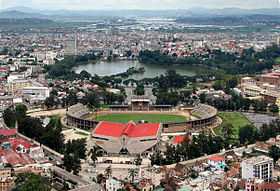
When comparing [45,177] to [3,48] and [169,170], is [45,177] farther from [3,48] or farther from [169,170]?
[3,48]

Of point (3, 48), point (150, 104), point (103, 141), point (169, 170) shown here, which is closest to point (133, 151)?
point (103, 141)

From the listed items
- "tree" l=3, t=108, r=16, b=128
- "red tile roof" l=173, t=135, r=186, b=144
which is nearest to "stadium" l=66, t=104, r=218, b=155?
"red tile roof" l=173, t=135, r=186, b=144

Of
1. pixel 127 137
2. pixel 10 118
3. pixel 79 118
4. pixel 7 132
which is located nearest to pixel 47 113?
pixel 79 118

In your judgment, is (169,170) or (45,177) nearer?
(45,177)

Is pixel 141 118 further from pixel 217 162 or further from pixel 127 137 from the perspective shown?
pixel 217 162

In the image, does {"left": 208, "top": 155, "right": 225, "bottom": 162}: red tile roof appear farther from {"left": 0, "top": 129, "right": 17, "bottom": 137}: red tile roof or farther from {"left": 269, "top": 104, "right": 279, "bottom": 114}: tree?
{"left": 269, "top": 104, "right": 279, "bottom": 114}: tree

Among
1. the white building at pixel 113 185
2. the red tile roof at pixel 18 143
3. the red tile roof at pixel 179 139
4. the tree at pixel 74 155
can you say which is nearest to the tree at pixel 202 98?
the red tile roof at pixel 179 139

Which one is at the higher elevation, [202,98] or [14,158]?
[14,158]
